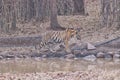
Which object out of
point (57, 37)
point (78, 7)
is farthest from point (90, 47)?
point (78, 7)

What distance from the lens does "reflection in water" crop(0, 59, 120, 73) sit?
15609 mm

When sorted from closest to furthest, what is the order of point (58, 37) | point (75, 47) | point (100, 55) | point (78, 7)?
point (100, 55)
point (75, 47)
point (58, 37)
point (78, 7)

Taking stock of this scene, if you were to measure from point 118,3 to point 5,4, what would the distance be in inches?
227

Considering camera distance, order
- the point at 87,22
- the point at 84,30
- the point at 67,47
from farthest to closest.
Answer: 1. the point at 87,22
2. the point at 84,30
3. the point at 67,47

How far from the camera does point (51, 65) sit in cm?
1678

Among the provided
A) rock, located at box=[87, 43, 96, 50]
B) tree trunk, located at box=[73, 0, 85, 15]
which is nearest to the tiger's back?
rock, located at box=[87, 43, 96, 50]

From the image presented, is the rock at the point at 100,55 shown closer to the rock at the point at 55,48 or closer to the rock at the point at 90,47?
the rock at the point at 90,47

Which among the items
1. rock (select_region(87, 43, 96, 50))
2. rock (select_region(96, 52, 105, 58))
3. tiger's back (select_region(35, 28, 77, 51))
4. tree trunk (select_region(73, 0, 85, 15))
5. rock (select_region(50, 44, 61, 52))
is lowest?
rock (select_region(96, 52, 105, 58))

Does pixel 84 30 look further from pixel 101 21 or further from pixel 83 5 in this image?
pixel 83 5

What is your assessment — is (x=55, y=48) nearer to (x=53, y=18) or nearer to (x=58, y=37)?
(x=58, y=37)

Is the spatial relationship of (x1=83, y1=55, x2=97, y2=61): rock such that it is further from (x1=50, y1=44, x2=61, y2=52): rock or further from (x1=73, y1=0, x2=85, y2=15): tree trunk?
(x1=73, y1=0, x2=85, y2=15): tree trunk

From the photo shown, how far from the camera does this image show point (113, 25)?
23.6 meters

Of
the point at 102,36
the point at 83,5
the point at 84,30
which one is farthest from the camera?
the point at 83,5

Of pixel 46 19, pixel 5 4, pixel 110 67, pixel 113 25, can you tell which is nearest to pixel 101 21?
pixel 113 25
